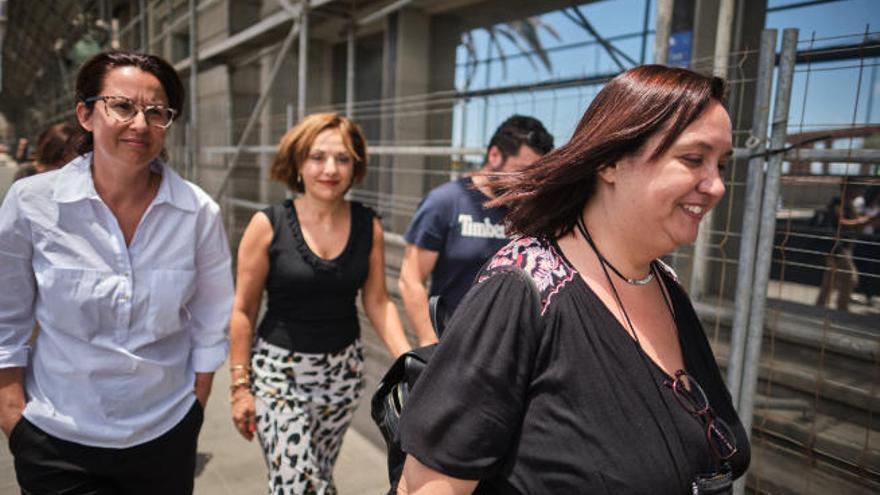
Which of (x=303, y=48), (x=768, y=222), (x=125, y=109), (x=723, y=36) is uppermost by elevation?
(x=303, y=48)

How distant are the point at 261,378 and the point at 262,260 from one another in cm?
47

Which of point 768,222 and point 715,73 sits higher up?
A: point 715,73

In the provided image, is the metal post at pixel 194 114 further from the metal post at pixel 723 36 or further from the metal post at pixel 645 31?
the metal post at pixel 723 36

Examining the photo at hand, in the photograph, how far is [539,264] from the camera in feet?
3.83

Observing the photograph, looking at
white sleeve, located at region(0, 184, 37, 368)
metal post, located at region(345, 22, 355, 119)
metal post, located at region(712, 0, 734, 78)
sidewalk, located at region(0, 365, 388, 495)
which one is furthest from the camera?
metal post, located at region(345, 22, 355, 119)

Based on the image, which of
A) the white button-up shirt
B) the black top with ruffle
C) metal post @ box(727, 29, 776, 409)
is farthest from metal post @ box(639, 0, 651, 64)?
the white button-up shirt

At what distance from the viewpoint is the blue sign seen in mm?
3366

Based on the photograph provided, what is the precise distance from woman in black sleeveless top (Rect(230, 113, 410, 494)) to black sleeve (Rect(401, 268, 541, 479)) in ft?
4.46

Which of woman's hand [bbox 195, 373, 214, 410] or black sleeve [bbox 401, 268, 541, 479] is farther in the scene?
woman's hand [bbox 195, 373, 214, 410]

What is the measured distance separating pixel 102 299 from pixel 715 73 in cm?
225

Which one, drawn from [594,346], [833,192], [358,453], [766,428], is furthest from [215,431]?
[833,192]

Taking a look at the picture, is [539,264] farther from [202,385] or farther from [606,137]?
[202,385]

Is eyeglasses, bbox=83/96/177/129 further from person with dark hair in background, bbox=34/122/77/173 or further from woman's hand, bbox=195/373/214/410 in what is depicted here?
person with dark hair in background, bbox=34/122/77/173

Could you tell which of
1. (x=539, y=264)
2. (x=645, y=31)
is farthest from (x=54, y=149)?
(x=645, y=31)
